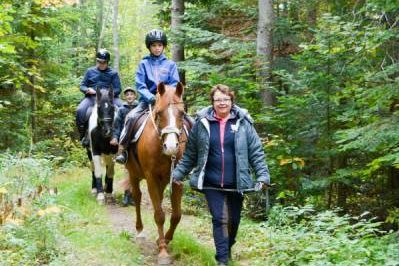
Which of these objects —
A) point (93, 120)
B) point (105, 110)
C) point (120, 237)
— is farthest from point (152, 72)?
point (93, 120)

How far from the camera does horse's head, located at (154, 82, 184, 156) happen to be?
622 cm

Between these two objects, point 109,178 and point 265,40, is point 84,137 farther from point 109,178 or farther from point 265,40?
point 265,40

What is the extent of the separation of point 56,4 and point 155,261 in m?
10.1

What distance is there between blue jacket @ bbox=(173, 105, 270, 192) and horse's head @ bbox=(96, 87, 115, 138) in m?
4.59

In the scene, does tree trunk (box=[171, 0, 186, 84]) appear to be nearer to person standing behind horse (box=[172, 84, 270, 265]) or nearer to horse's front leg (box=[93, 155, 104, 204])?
horse's front leg (box=[93, 155, 104, 204])

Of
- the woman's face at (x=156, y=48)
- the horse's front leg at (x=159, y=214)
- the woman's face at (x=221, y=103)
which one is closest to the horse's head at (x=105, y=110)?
the woman's face at (x=156, y=48)

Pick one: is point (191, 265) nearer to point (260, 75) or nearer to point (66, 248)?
point (66, 248)

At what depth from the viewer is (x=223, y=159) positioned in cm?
588

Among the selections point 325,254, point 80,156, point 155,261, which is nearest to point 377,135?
point 325,254

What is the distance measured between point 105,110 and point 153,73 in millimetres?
3037

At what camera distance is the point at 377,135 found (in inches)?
268

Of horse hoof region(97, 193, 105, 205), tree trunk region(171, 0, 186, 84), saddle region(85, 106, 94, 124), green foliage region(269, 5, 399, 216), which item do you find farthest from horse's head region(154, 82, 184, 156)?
tree trunk region(171, 0, 186, 84)

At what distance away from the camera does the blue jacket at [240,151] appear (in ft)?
19.1

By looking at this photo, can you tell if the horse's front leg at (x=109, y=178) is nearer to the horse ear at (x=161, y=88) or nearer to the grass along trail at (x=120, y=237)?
the grass along trail at (x=120, y=237)
